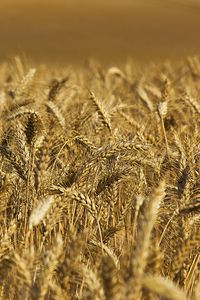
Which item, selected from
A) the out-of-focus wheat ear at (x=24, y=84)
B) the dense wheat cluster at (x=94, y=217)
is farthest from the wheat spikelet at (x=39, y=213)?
the out-of-focus wheat ear at (x=24, y=84)

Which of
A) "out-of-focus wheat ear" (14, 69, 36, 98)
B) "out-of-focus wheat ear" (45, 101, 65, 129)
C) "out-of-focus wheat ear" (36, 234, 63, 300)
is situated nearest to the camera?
"out-of-focus wheat ear" (36, 234, 63, 300)

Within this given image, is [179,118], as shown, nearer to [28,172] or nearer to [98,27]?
[28,172]

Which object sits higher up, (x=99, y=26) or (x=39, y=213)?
(x=99, y=26)

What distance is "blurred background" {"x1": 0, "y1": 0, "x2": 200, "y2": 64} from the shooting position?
24750mm

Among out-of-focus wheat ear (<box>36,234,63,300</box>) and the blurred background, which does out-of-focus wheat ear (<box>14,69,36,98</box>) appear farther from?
the blurred background

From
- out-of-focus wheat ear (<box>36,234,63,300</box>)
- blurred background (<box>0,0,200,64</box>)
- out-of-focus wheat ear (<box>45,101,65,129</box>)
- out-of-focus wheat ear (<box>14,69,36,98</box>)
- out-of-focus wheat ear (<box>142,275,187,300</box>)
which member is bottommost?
out-of-focus wheat ear (<box>142,275,187,300</box>)

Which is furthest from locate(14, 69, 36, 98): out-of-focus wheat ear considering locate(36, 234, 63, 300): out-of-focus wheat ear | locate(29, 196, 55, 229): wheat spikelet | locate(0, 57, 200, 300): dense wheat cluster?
locate(36, 234, 63, 300): out-of-focus wheat ear

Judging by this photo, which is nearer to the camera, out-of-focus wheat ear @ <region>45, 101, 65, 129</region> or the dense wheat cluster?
the dense wheat cluster

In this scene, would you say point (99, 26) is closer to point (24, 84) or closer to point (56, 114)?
point (24, 84)

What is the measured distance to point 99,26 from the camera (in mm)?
29391

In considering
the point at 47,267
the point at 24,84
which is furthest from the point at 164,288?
the point at 24,84

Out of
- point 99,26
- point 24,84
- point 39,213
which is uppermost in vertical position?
point 99,26

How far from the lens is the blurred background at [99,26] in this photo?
24.8 m

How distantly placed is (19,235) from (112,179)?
396mm
